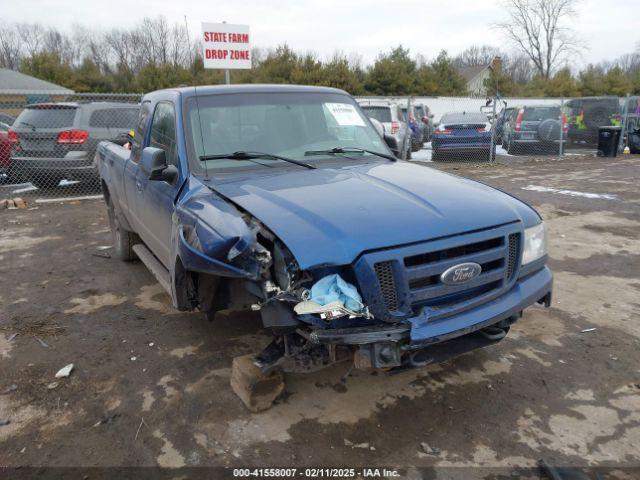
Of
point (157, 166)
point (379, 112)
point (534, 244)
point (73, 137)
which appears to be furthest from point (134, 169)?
point (379, 112)

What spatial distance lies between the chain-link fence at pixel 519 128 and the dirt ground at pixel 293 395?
31.7 ft

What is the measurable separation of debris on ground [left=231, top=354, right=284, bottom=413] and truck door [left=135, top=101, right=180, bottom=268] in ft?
3.60

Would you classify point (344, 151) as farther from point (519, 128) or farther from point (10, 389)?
point (519, 128)

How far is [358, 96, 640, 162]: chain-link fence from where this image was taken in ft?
48.1

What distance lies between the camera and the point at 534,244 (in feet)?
10.4

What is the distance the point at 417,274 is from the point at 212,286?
1.25 m

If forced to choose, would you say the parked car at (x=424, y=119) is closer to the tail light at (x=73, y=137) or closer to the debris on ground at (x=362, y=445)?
the tail light at (x=73, y=137)

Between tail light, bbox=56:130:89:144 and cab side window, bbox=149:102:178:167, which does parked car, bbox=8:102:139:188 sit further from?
cab side window, bbox=149:102:178:167

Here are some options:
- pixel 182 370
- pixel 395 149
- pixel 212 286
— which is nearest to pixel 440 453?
pixel 212 286

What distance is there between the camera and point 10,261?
6.06 m

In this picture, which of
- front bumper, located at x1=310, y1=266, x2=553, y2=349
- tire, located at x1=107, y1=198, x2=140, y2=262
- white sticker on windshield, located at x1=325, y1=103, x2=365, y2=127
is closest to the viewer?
front bumper, located at x1=310, y1=266, x2=553, y2=349

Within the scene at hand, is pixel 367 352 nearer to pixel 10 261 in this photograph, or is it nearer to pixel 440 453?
pixel 440 453

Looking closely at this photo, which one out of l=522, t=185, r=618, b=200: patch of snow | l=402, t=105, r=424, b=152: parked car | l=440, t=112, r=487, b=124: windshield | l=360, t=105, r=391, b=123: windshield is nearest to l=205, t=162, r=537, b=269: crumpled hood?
Result: l=522, t=185, r=618, b=200: patch of snow

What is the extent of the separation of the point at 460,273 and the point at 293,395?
4.42ft
